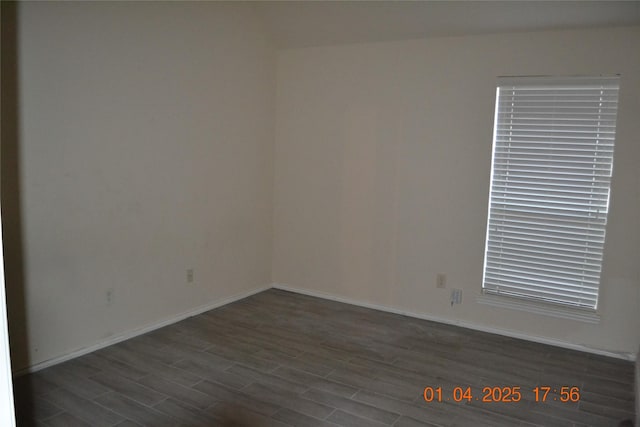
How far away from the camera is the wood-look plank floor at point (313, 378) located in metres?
2.68

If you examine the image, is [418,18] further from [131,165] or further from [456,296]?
[131,165]

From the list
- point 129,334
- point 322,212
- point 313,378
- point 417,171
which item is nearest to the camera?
point 313,378

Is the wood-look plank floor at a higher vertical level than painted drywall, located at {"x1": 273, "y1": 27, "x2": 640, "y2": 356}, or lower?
lower

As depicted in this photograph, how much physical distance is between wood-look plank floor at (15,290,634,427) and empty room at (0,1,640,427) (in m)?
0.02

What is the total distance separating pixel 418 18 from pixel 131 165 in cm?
240

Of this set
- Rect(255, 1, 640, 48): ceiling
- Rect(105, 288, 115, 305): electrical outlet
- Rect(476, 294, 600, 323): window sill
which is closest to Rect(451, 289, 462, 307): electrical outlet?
Rect(476, 294, 600, 323): window sill

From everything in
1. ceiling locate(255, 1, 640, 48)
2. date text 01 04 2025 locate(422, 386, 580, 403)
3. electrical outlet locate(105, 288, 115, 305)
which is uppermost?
ceiling locate(255, 1, 640, 48)

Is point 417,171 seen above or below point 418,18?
below

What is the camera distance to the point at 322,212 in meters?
4.77

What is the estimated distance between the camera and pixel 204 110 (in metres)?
4.12

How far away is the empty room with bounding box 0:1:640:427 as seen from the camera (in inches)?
115

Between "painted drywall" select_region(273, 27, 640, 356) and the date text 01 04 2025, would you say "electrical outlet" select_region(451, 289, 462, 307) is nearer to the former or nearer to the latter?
"painted drywall" select_region(273, 27, 640, 356)

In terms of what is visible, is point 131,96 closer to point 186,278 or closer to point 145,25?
point 145,25

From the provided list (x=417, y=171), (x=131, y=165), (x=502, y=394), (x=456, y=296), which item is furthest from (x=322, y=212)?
(x=502, y=394)
